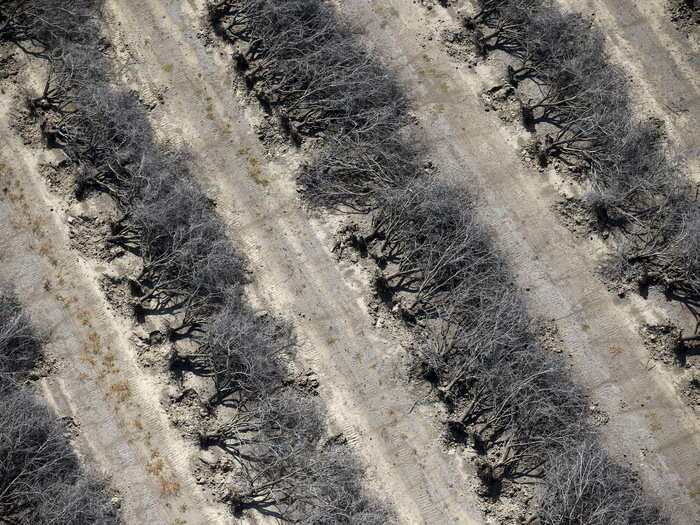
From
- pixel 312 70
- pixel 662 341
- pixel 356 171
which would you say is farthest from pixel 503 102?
pixel 662 341

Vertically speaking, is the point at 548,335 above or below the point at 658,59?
below

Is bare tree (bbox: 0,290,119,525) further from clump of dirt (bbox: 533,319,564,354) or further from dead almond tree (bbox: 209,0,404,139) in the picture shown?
clump of dirt (bbox: 533,319,564,354)

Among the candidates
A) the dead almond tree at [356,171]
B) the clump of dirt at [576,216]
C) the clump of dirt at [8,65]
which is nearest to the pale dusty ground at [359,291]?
the clump of dirt at [576,216]

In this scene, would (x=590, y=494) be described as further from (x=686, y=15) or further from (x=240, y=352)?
(x=686, y=15)

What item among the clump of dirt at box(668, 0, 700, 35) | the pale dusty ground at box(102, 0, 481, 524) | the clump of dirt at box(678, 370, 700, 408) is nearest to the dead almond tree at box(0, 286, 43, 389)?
the pale dusty ground at box(102, 0, 481, 524)

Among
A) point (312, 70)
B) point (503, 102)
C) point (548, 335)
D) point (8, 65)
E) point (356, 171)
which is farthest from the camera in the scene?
point (503, 102)

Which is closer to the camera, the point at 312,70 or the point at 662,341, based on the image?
the point at 662,341
